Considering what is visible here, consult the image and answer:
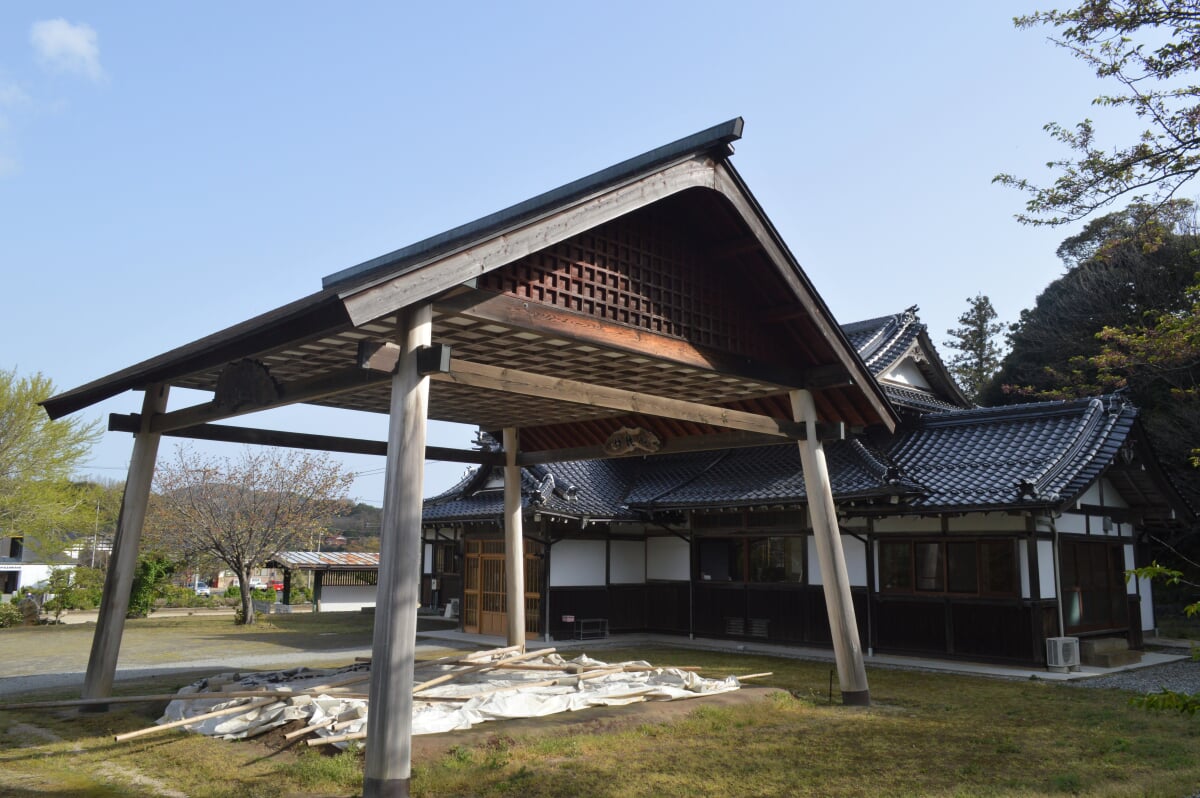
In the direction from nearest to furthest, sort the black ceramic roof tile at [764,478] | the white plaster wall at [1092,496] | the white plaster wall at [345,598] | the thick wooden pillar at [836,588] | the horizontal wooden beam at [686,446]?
1. the thick wooden pillar at [836,588]
2. the horizontal wooden beam at [686,446]
3. the white plaster wall at [1092,496]
4. the black ceramic roof tile at [764,478]
5. the white plaster wall at [345,598]

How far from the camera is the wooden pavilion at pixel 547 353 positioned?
5.86 m

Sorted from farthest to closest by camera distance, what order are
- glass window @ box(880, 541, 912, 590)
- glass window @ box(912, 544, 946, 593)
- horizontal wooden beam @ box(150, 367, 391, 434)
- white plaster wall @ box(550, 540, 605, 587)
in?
1. white plaster wall @ box(550, 540, 605, 587)
2. glass window @ box(880, 541, 912, 590)
3. glass window @ box(912, 544, 946, 593)
4. horizontal wooden beam @ box(150, 367, 391, 434)

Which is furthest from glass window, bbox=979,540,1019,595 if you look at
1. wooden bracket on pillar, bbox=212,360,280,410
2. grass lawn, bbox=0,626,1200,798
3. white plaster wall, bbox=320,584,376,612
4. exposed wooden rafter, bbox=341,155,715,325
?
white plaster wall, bbox=320,584,376,612

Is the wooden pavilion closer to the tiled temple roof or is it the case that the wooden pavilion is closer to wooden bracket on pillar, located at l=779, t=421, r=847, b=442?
wooden bracket on pillar, located at l=779, t=421, r=847, b=442

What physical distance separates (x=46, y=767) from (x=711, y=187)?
298 inches

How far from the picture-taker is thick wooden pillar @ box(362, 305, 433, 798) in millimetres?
5410

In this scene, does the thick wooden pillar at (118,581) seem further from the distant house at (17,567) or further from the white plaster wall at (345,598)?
the distant house at (17,567)

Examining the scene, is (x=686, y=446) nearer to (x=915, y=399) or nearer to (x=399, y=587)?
(x=399, y=587)

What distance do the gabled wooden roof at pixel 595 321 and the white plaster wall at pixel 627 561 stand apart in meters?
9.04

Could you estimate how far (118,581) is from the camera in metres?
8.70

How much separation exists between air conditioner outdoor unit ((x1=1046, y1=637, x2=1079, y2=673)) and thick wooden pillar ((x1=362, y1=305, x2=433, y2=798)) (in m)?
11.2

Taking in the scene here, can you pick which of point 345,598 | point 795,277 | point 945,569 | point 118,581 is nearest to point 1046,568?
point 945,569

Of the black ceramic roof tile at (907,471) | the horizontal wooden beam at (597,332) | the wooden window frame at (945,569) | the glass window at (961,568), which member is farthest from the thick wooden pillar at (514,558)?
the glass window at (961,568)

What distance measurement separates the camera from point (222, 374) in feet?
26.1
